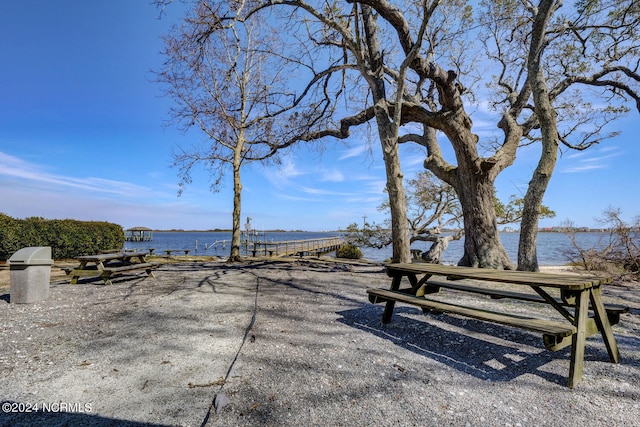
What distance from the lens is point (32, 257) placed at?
446 cm

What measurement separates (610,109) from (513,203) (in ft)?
15.5

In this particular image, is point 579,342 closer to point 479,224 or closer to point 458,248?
point 479,224

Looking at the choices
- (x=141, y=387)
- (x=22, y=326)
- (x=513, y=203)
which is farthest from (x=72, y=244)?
(x=513, y=203)

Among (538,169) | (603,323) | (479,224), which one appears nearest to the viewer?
(603,323)

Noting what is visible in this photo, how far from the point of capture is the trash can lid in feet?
14.3

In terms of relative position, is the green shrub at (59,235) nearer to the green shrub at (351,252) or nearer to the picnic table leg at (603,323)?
the green shrub at (351,252)

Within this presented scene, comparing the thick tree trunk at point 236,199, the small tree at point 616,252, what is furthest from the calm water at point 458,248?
the thick tree trunk at point 236,199

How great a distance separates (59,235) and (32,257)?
9.45m

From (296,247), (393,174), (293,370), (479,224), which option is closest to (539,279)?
(293,370)

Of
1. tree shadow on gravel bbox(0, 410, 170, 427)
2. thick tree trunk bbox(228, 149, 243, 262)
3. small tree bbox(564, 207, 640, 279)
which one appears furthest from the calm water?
tree shadow on gravel bbox(0, 410, 170, 427)

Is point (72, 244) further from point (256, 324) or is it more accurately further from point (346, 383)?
point (346, 383)

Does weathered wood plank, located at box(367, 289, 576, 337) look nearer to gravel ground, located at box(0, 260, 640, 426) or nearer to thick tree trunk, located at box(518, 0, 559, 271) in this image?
gravel ground, located at box(0, 260, 640, 426)

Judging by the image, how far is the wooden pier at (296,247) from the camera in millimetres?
20984

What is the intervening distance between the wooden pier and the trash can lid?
1418cm
